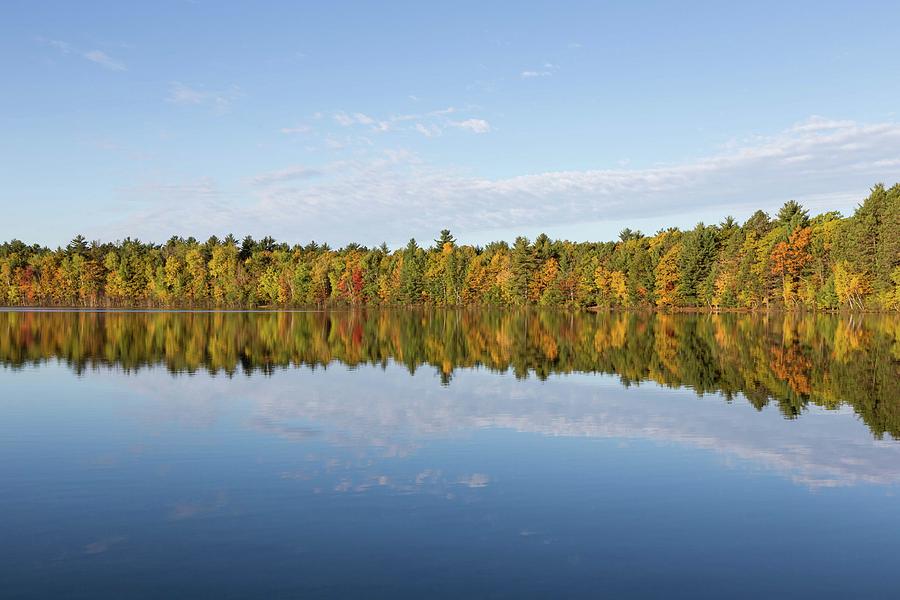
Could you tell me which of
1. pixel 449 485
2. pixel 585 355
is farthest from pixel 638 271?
pixel 449 485

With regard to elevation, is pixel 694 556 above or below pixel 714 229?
below

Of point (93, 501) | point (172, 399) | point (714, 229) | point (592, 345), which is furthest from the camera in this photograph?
point (714, 229)

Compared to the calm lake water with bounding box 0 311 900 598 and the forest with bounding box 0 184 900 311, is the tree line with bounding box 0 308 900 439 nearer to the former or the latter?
the calm lake water with bounding box 0 311 900 598

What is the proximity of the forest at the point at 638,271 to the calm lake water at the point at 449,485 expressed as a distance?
3447 inches

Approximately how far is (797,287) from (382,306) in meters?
104

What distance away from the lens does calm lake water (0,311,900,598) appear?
37.1 feet

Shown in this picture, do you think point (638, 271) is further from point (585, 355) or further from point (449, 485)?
point (449, 485)

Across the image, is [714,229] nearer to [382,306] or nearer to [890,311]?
[890,311]

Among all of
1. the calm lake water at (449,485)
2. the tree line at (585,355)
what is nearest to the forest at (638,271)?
the tree line at (585,355)

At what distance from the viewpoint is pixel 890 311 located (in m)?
118

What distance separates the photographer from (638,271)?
149125 millimetres

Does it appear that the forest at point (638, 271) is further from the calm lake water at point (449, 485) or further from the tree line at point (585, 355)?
the calm lake water at point (449, 485)

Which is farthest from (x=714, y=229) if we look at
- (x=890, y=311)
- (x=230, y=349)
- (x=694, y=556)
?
(x=694, y=556)

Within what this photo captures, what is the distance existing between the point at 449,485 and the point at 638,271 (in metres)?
139
